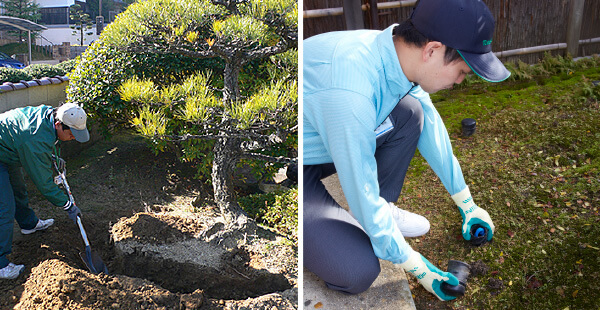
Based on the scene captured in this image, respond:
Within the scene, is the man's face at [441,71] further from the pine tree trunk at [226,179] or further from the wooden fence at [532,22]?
the wooden fence at [532,22]

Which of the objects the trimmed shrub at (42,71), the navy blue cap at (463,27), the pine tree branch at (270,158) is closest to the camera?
the navy blue cap at (463,27)

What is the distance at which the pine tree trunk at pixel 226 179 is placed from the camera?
195 centimetres

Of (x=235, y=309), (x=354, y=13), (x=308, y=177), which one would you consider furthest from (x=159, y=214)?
(x=354, y=13)

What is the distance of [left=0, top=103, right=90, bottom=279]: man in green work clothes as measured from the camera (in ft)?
5.40

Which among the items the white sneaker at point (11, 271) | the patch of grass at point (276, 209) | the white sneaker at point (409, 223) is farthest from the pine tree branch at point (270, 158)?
the white sneaker at point (11, 271)

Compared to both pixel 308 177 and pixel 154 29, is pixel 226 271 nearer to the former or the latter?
pixel 308 177

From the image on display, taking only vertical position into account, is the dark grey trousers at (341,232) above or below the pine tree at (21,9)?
below

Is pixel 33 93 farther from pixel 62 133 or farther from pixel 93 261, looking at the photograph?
pixel 93 261

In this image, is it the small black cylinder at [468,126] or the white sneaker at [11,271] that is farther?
the small black cylinder at [468,126]

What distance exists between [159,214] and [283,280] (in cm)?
63

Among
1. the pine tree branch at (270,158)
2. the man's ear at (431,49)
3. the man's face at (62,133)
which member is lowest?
the pine tree branch at (270,158)

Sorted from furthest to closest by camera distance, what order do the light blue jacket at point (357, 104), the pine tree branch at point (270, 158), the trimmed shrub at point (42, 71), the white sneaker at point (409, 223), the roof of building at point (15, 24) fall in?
the white sneaker at point (409, 223)
the pine tree branch at point (270, 158)
the trimmed shrub at point (42, 71)
the roof of building at point (15, 24)
the light blue jacket at point (357, 104)

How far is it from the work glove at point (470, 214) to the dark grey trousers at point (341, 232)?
1.14 ft

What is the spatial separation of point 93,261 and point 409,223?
1456mm
